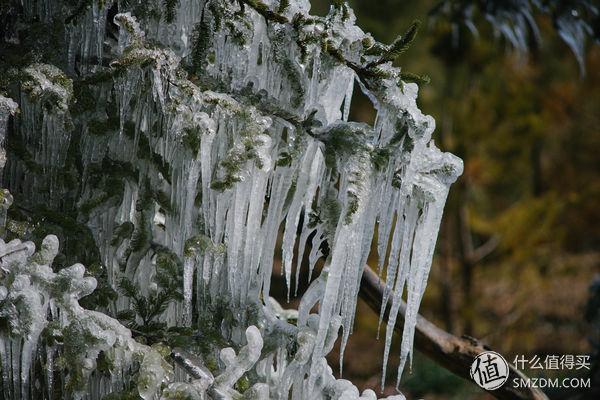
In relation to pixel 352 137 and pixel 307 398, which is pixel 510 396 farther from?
pixel 352 137

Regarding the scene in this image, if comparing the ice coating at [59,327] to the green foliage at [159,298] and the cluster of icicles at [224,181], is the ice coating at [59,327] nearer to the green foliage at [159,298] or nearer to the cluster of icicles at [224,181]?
the cluster of icicles at [224,181]

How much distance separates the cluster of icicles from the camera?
126cm

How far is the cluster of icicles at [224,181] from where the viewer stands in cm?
126

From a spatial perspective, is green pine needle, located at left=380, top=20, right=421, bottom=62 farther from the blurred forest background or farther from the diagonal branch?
the blurred forest background

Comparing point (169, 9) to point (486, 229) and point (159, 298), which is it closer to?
point (159, 298)

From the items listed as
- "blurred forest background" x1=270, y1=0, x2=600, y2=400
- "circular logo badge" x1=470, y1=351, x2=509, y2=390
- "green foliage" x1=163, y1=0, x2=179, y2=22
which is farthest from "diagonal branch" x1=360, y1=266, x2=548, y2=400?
"blurred forest background" x1=270, y1=0, x2=600, y2=400

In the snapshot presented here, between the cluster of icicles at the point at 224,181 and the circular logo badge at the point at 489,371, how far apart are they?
0.78m

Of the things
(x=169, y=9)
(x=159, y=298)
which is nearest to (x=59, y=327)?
(x=159, y=298)

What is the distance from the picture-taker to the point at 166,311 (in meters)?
1.56

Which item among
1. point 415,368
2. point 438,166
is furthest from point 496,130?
point 438,166

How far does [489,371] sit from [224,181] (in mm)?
1154

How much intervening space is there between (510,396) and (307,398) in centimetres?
95

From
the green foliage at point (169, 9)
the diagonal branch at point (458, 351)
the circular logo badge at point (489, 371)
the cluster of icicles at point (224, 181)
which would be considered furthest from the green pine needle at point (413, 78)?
the circular logo badge at point (489, 371)

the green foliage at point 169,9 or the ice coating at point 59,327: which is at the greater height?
the green foliage at point 169,9
